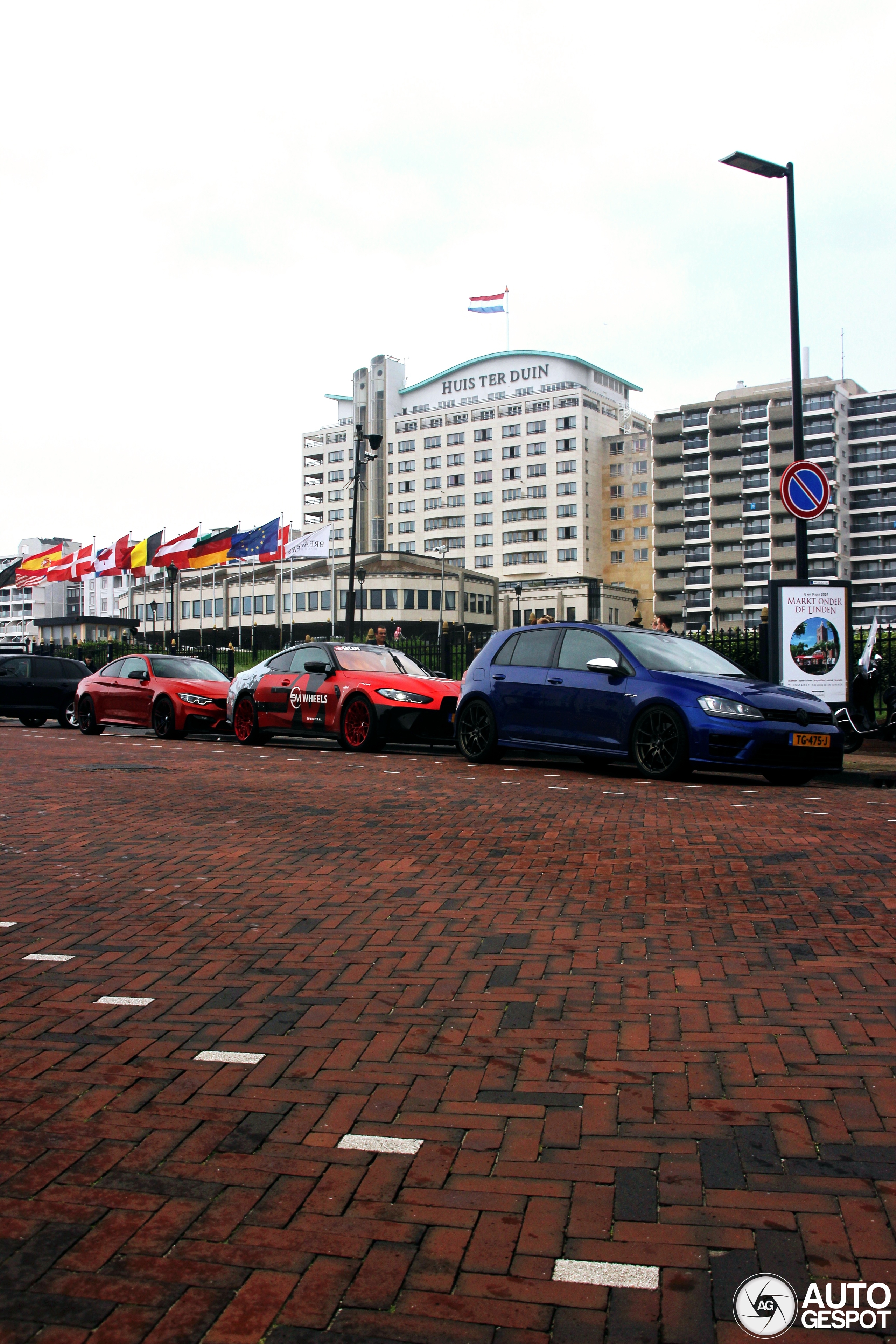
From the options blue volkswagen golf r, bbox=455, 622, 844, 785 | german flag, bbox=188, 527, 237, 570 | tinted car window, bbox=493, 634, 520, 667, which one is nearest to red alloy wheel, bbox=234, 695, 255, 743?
blue volkswagen golf r, bbox=455, 622, 844, 785

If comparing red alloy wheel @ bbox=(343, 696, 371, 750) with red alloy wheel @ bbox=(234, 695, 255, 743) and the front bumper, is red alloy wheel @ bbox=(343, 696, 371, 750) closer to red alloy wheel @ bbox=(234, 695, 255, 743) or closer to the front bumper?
red alloy wheel @ bbox=(234, 695, 255, 743)

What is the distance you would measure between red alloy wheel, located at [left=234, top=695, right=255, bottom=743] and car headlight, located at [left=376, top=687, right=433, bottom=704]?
2.99 meters

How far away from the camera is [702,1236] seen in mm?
2523

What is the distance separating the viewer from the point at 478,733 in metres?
13.6

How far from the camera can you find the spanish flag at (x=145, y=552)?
47812 mm

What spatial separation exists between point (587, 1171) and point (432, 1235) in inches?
19.8

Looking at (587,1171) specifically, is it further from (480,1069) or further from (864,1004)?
(864,1004)

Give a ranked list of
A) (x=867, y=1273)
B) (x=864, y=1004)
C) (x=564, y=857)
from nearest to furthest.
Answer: (x=867, y=1273), (x=864, y=1004), (x=564, y=857)

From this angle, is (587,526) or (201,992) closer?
(201,992)

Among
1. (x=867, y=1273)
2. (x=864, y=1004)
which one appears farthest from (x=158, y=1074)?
(x=864, y=1004)

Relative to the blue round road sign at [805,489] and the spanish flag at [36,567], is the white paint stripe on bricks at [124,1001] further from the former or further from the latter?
the spanish flag at [36,567]

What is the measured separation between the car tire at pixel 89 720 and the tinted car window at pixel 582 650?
11.2 m

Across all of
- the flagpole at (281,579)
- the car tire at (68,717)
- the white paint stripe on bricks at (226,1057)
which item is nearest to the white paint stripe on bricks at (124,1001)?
the white paint stripe on bricks at (226,1057)

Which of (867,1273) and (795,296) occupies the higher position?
(795,296)
